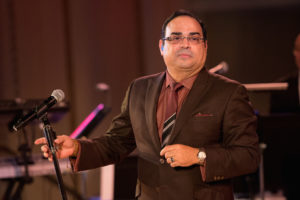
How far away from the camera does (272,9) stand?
221 inches

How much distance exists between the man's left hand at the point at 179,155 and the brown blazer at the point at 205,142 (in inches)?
3.2

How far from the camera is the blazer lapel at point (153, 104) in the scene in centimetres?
204

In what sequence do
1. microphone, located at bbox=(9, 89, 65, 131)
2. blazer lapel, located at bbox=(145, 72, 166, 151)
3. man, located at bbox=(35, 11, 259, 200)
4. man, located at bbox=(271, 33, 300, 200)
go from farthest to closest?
man, located at bbox=(271, 33, 300, 200) < blazer lapel, located at bbox=(145, 72, 166, 151) < man, located at bbox=(35, 11, 259, 200) < microphone, located at bbox=(9, 89, 65, 131)

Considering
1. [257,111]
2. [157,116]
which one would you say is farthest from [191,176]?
[257,111]

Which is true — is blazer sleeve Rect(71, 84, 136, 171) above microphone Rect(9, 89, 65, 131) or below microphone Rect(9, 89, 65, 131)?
below

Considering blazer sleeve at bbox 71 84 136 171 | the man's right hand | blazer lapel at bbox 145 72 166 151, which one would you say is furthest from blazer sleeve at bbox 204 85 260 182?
the man's right hand

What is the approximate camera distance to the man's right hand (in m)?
1.96

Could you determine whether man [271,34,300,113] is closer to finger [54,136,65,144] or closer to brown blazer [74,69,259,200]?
brown blazer [74,69,259,200]

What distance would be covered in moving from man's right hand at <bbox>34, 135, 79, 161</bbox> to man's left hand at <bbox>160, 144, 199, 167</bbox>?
0.46m

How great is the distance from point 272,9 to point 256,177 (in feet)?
7.28

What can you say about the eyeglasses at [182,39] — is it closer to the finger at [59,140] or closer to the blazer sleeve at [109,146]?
the blazer sleeve at [109,146]

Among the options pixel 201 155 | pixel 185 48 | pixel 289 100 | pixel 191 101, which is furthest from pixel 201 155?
pixel 289 100

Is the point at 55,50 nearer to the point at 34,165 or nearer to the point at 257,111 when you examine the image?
the point at 34,165

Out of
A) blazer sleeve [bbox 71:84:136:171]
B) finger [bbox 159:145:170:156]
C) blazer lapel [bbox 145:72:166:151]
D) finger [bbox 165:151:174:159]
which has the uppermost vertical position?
blazer lapel [bbox 145:72:166:151]
